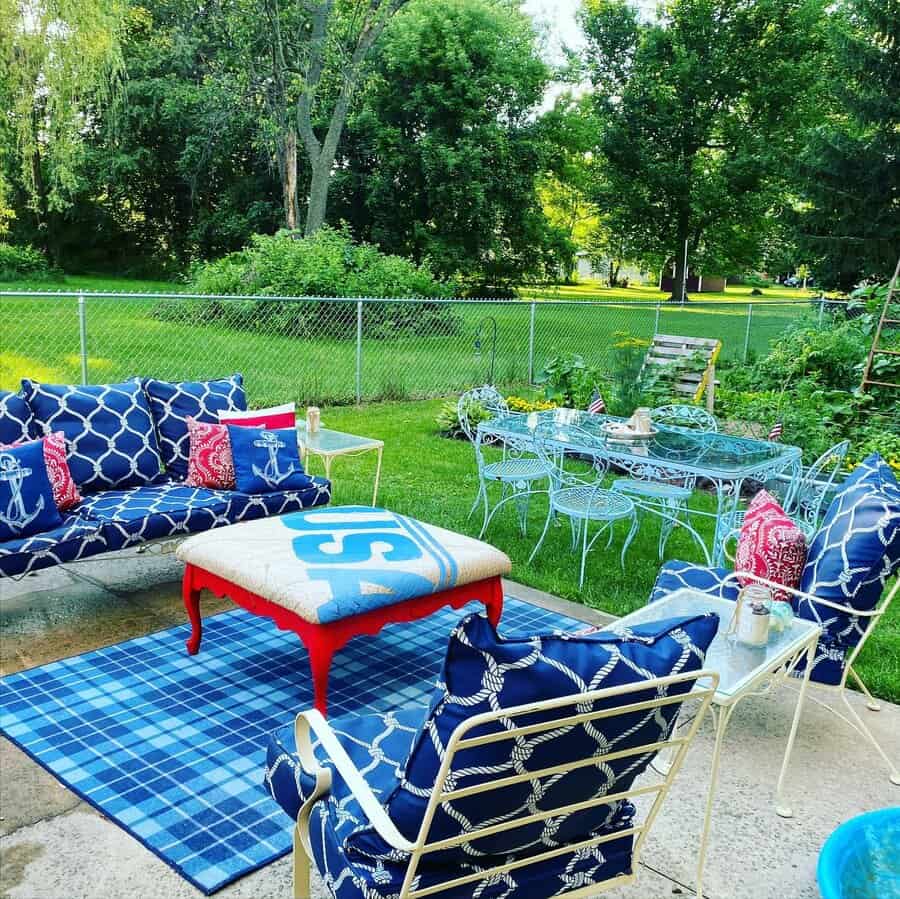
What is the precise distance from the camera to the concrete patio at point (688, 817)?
2.22m

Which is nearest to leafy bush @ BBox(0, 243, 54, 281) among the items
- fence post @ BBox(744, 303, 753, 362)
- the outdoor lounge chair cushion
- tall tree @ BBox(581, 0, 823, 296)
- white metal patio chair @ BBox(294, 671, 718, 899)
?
tall tree @ BBox(581, 0, 823, 296)

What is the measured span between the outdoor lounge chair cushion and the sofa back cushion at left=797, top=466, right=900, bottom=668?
4.78ft

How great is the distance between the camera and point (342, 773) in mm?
1602

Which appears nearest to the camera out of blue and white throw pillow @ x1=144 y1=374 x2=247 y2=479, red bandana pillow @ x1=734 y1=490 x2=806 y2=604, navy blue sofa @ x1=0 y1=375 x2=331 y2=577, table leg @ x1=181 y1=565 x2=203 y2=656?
red bandana pillow @ x1=734 y1=490 x2=806 y2=604

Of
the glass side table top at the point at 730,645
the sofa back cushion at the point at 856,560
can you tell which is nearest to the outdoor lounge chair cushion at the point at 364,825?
the glass side table top at the point at 730,645

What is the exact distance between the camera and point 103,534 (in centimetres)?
387

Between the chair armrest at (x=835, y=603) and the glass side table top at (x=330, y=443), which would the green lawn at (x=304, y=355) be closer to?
the glass side table top at (x=330, y=443)

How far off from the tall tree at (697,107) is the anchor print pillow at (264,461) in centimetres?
1829

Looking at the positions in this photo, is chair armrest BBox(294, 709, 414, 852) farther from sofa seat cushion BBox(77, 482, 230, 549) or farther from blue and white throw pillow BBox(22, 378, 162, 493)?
blue and white throw pillow BBox(22, 378, 162, 493)

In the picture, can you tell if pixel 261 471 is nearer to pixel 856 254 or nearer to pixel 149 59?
pixel 856 254

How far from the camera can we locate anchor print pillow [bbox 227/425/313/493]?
455 cm

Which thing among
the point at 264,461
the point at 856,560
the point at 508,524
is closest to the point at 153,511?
the point at 264,461

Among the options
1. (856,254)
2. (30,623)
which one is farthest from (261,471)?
(856,254)

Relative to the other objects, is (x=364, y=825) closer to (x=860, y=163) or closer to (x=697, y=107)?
(x=860, y=163)
